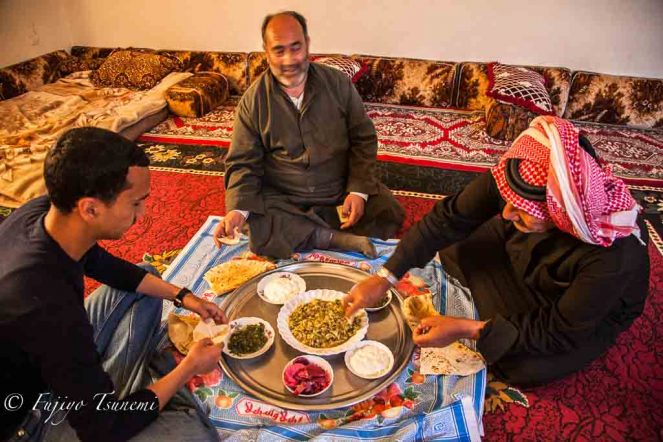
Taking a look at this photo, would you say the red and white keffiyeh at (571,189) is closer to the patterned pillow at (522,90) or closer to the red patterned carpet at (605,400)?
the red patterned carpet at (605,400)

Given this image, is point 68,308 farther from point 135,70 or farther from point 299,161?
point 135,70

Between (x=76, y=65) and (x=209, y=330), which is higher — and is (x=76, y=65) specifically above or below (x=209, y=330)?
above

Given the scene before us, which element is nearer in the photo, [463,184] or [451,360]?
[451,360]

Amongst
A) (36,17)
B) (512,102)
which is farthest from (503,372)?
(36,17)

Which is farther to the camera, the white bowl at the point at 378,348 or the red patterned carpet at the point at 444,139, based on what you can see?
the red patterned carpet at the point at 444,139

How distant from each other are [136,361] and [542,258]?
58.4 inches

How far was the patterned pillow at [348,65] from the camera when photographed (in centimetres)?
411

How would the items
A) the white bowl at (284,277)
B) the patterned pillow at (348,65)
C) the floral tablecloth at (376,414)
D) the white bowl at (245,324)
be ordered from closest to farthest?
the floral tablecloth at (376,414), the white bowl at (245,324), the white bowl at (284,277), the patterned pillow at (348,65)

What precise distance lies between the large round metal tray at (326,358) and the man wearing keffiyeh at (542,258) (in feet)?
0.35

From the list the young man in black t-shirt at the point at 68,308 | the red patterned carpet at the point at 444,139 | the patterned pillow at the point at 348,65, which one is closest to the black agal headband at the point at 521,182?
the young man in black t-shirt at the point at 68,308

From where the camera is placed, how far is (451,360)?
68.2 inches

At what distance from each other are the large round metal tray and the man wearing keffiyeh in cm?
11

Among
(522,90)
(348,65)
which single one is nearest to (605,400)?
(522,90)

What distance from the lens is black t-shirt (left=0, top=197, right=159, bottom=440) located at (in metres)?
1.10
